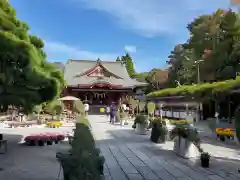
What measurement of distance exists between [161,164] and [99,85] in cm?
2819

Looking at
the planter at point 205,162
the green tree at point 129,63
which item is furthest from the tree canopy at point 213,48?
the green tree at point 129,63

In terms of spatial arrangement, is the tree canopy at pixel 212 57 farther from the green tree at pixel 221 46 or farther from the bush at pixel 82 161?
the bush at pixel 82 161

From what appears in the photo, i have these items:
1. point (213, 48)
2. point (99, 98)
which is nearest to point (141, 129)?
point (213, 48)

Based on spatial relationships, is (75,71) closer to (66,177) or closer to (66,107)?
(66,107)

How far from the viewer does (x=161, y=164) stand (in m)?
7.96

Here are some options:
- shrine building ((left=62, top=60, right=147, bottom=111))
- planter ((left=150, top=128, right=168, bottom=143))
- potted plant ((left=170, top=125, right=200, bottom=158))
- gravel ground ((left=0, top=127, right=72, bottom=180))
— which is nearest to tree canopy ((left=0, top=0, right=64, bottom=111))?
gravel ground ((left=0, top=127, right=72, bottom=180))

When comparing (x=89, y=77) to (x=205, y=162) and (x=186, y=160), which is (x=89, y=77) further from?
(x=205, y=162)

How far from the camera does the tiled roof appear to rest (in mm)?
37984

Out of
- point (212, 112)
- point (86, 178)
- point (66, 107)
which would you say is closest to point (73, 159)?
point (86, 178)

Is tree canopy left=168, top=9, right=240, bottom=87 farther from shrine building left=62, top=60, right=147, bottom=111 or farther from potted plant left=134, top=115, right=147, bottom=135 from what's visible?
potted plant left=134, top=115, right=147, bottom=135

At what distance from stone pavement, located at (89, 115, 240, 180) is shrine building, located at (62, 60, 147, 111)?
2500 cm

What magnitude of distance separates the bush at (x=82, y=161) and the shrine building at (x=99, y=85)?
29.8 m

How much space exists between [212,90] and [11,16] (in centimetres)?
1375

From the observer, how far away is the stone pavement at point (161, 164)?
678cm
